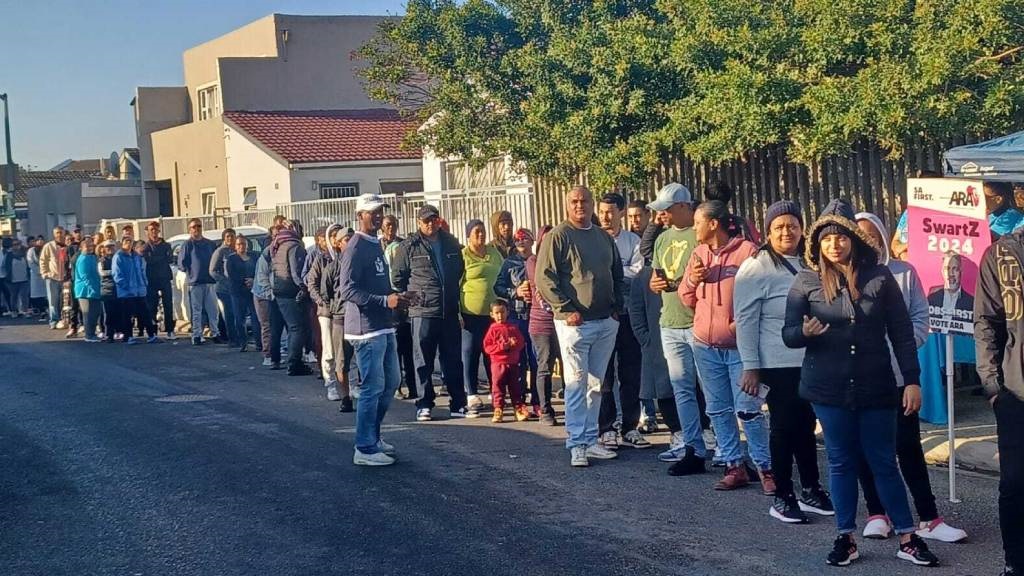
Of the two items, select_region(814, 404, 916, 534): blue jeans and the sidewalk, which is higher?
select_region(814, 404, 916, 534): blue jeans

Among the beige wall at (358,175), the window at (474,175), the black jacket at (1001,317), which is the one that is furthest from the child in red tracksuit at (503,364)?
the beige wall at (358,175)

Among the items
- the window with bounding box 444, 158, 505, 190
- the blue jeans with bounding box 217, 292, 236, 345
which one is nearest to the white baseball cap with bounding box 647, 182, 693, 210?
the window with bounding box 444, 158, 505, 190

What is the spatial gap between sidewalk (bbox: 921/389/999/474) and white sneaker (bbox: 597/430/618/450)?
7.51 ft

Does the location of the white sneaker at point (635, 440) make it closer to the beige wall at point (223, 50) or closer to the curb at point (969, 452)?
the curb at point (969, 452)

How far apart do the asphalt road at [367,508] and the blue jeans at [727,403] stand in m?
0.27

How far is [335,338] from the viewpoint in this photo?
1271cm

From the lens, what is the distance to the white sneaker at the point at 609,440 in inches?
388

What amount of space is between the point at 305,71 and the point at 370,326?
32813mm

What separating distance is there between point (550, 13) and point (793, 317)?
40.2 ft

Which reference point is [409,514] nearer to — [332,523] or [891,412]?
Answer: [332,523]

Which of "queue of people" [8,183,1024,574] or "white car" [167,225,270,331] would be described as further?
"white car" [167,225,270,331]

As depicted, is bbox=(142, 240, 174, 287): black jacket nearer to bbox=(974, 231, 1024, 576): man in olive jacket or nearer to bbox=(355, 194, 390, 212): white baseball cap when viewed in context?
bbox=(355, 194, 390, 212): white baseball cap

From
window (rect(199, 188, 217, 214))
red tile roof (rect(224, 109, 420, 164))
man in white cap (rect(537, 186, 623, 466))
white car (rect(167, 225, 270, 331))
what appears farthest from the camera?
window (rect(199, 188, 217, 214))

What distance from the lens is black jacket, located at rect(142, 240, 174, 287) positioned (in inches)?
858
